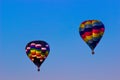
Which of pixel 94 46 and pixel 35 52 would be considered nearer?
pixel 94 46

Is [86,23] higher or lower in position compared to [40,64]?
higher

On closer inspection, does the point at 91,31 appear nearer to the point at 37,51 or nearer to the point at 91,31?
the point at 91,31

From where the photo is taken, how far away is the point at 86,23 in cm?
8400

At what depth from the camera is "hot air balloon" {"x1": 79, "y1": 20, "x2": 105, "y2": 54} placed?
8312 cm

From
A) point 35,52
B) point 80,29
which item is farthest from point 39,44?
point 80,29

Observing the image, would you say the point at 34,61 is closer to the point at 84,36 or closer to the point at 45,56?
the point at 45,56

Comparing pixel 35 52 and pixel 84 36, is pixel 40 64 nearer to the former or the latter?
pixel 35 52

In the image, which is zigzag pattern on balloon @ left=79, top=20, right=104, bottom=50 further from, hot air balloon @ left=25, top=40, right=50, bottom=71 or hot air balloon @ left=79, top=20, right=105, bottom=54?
hot air balloon @ left=25, top=40, right=50, bottom=71

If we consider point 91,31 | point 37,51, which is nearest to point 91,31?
point 91,31

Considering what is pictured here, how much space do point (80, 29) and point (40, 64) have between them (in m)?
8.35

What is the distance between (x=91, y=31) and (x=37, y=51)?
30.5 ft

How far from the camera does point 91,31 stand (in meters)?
83.6

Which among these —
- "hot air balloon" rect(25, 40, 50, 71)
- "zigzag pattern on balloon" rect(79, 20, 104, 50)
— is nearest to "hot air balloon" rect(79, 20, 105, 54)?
"zigzag pattern on balloon" rect(79, 20, 104, 50)

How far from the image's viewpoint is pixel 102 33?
83.7 metres
